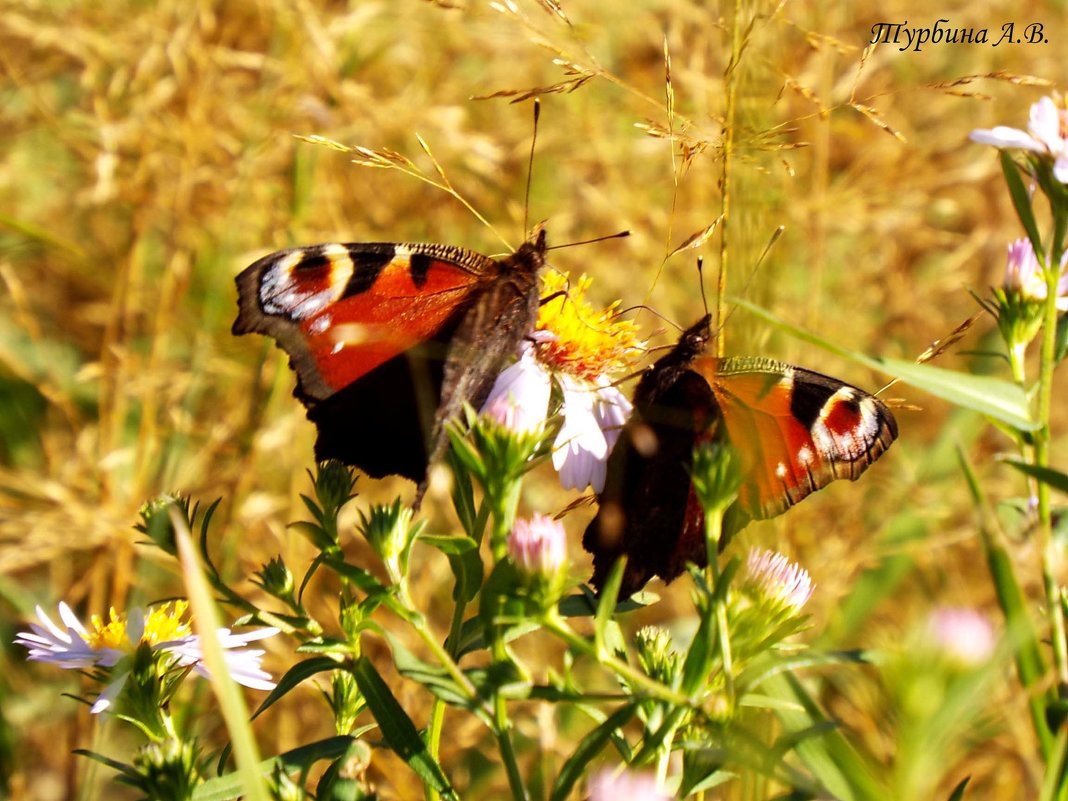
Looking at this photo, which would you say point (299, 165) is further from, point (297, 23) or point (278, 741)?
point (278, 741)

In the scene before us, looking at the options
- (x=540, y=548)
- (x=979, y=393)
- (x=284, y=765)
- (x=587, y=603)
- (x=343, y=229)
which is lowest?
(x=284, y=765)

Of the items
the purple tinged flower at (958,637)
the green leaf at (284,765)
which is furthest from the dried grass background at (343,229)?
the purple tinged flower at (958,637)

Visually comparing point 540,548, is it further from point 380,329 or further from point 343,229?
point 343,229

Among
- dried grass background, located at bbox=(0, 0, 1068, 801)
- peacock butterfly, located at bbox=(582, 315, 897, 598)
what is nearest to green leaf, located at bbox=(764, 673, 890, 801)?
peacock butterfly, located at bbox=(582, 315, 897, 598)

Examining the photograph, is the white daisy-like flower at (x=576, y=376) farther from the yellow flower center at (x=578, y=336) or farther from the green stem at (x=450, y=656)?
the green stem at (x=450, y=656)

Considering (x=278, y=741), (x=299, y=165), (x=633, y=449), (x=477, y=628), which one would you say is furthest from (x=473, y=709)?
(x=299, y=165)

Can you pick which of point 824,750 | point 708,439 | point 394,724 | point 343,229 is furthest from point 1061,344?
point 343,229
